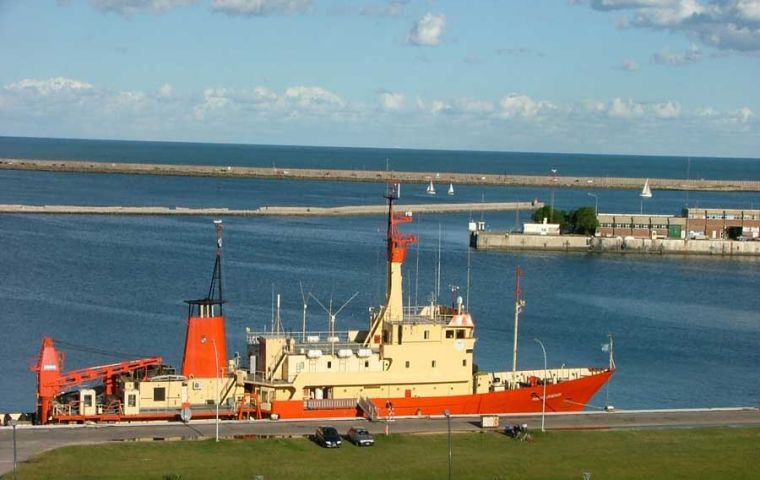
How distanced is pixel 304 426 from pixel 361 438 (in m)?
3.58

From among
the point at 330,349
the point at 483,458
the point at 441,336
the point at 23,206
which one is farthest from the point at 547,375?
the point at 23,206

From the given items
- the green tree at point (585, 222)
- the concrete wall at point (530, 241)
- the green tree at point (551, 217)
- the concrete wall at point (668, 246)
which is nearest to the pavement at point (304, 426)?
the concrete wall at point (530, 241)

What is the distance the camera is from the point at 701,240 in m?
126

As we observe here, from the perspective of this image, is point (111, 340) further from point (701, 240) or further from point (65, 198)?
point (65, 198)

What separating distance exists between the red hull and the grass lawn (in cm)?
405

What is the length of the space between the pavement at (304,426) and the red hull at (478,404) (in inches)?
33.5

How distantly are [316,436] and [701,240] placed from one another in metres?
96.4

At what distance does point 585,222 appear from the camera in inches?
5059

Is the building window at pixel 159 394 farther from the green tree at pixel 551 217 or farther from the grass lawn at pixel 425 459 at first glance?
the green tree at pixel 551 217

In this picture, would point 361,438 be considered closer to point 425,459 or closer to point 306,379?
point 425,459

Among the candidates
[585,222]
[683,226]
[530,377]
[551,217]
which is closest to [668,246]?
[683,226]

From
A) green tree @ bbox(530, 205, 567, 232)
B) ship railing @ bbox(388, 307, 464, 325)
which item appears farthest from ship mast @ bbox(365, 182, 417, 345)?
green tree @ bbox(530, 205, 567, 232)

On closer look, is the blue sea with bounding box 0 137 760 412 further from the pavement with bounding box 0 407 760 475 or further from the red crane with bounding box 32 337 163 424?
the pavement with bounding box 0 407 760 475

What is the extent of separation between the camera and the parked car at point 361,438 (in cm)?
3550
